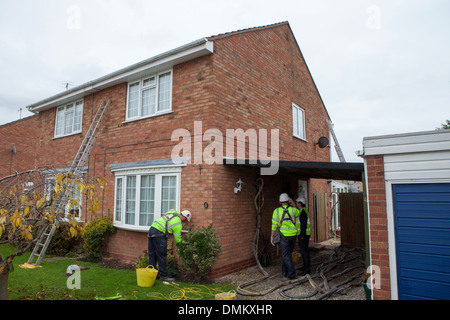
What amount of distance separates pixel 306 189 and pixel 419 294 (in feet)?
25.5

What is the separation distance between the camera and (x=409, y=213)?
14.6 ft

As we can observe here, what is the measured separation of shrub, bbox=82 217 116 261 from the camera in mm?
9094

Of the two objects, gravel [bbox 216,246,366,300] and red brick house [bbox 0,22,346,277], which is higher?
red brick house [bbox 0,22,346,277]

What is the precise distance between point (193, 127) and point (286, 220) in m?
3.22

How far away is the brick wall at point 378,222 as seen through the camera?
4.55 m

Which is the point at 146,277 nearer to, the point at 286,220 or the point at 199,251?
the point at 199,251

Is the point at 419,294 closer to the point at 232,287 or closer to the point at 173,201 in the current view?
the point at 232,287

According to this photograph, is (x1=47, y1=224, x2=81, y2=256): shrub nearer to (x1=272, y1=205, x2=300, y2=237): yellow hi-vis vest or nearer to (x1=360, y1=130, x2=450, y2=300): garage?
(x1=272, y1=205, x2=300, y2=237): yellow hi-vis vest

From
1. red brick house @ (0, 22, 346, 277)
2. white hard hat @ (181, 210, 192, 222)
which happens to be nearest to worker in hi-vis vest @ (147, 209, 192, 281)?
white hard hat @ (181, 210, 192, 222)

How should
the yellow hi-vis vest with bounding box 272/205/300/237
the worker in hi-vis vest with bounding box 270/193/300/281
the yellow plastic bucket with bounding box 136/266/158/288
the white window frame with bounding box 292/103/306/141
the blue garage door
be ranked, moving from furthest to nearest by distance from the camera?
the white window frame with bounding box 292/103/306/141 → the yellow hi-vis vest with bounding box 272/205/300/237 → the worker in hi-vis vest with bounding box 270/193/300/281 → the yellow plastic bucket with bounding box 136/266/158/288 → the blue garage door

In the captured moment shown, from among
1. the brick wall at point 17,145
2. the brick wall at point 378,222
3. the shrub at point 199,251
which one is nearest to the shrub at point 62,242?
the shrub at point 199,251

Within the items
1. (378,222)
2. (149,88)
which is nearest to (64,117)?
(149,88)
